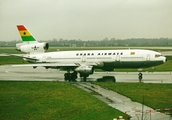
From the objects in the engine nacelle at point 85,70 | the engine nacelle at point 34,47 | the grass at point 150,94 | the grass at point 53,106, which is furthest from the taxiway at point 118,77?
the grass at point 53,106

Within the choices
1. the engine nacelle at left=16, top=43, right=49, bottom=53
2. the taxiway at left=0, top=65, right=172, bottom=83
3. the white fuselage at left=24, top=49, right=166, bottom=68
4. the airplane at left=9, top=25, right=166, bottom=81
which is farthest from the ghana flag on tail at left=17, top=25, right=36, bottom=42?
→ the white fuselage at left=24, top=49, right=166, bottom=68

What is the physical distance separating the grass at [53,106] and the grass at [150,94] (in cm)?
328

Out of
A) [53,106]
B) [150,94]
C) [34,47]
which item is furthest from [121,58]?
[53,106]

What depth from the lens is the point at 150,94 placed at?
2192cm

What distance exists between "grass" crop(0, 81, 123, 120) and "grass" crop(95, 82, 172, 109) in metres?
3.28

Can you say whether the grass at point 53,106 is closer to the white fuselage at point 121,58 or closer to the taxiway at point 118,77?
the white fuselage at point 121,58

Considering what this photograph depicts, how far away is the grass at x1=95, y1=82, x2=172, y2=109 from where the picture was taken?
1850cm

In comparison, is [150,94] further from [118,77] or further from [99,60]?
[118,77]

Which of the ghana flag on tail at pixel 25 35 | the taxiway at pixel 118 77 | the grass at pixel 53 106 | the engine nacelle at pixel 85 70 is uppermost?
the ghana flag on tail at pixel 25 35

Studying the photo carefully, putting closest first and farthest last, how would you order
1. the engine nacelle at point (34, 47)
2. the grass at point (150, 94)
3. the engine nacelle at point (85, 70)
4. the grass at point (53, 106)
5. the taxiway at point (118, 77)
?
the grass at point (53, 106) < the grass at point (150, 94) < the engine nacelle at point (85, 70) < the taxiway at point (118, 77) < the engine nacelle at point (34, 47)

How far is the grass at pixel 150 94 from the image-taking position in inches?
728

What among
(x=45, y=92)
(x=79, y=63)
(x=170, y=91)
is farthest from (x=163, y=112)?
(x=79, y=63)

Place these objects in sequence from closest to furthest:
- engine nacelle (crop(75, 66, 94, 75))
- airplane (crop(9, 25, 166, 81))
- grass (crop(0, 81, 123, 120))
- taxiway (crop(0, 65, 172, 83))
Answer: grass (crop(0, 81, 123, 120)), engine nacelle (crop(75, 66, 94, 75)), taxiway (crop(0, 65, 172, 83)), airplane (crop(9, 25, 166, 81))

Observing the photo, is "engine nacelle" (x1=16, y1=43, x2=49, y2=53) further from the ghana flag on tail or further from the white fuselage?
the white fuselage
